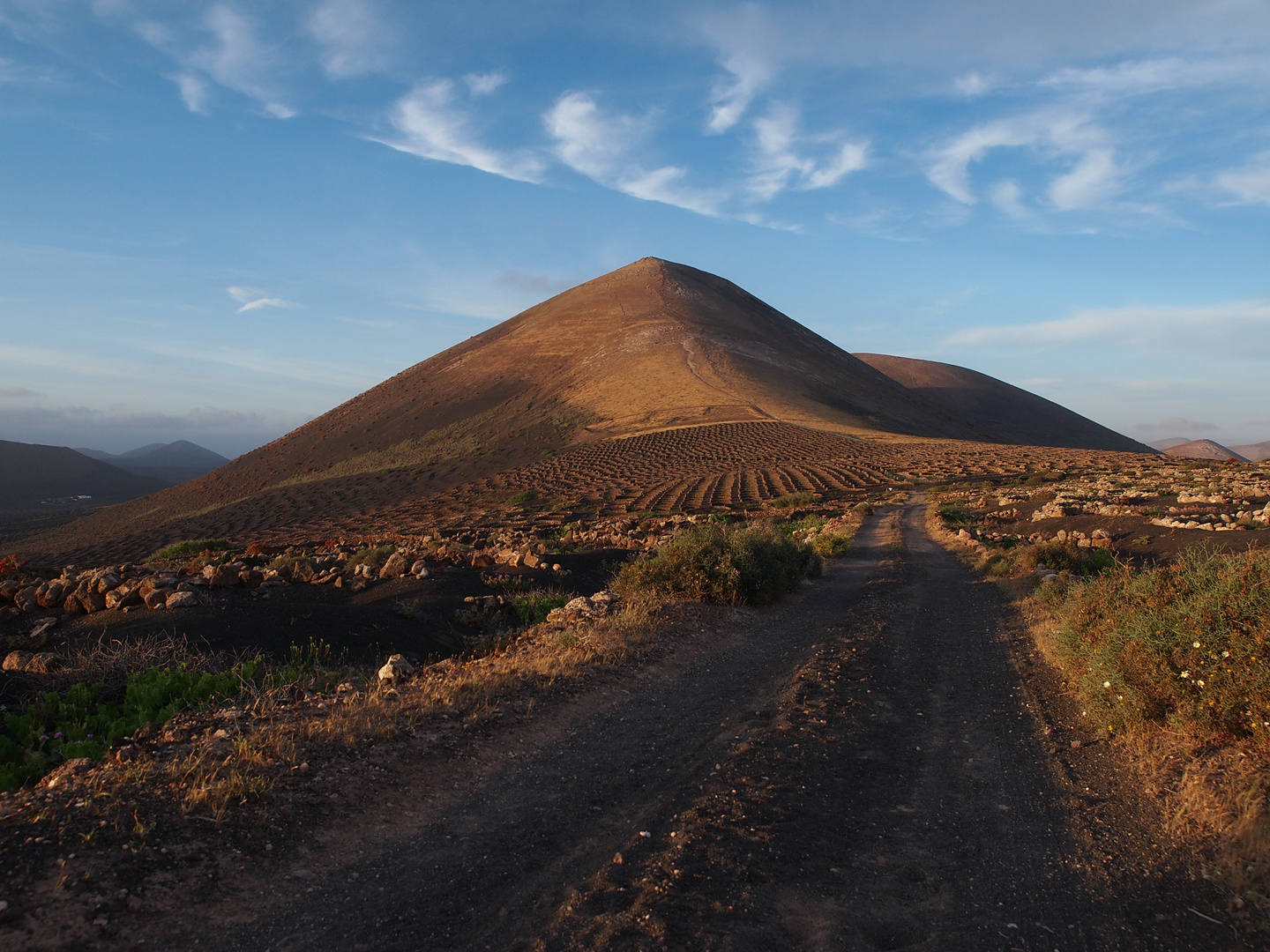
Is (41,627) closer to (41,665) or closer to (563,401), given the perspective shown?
(41,665)

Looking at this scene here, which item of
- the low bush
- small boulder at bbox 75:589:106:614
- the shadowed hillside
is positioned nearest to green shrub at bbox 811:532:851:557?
small boulder at bbox 75:589:106:614

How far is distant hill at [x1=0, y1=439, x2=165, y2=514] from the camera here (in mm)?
97750

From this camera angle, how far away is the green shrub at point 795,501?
29375 millimetres

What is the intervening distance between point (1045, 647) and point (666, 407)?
1970 inches

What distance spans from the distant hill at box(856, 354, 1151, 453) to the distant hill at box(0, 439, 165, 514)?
119 m

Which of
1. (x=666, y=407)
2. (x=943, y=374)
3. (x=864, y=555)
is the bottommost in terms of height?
(x=864, y=555)

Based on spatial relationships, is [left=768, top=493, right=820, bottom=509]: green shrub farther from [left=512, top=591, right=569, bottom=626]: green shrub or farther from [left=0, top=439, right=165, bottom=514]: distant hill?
[left=0, top=439, right=165, bottom=514]: distant hill

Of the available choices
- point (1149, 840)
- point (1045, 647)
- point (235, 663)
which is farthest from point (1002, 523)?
point (235, 663)

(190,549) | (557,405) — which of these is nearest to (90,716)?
(190,549)

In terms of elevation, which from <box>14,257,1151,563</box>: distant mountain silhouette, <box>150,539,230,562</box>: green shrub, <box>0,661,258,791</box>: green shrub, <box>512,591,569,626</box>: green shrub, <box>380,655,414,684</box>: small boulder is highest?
<box>14,257,1151,563</box>: distant mountain silhouette

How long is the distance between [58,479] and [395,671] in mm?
136490

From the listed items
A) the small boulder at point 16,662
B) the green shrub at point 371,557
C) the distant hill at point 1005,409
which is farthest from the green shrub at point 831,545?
the distant hill at point 1005,409

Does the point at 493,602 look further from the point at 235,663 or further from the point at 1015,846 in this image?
the point at 1015,846

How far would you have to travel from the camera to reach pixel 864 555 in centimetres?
1744
